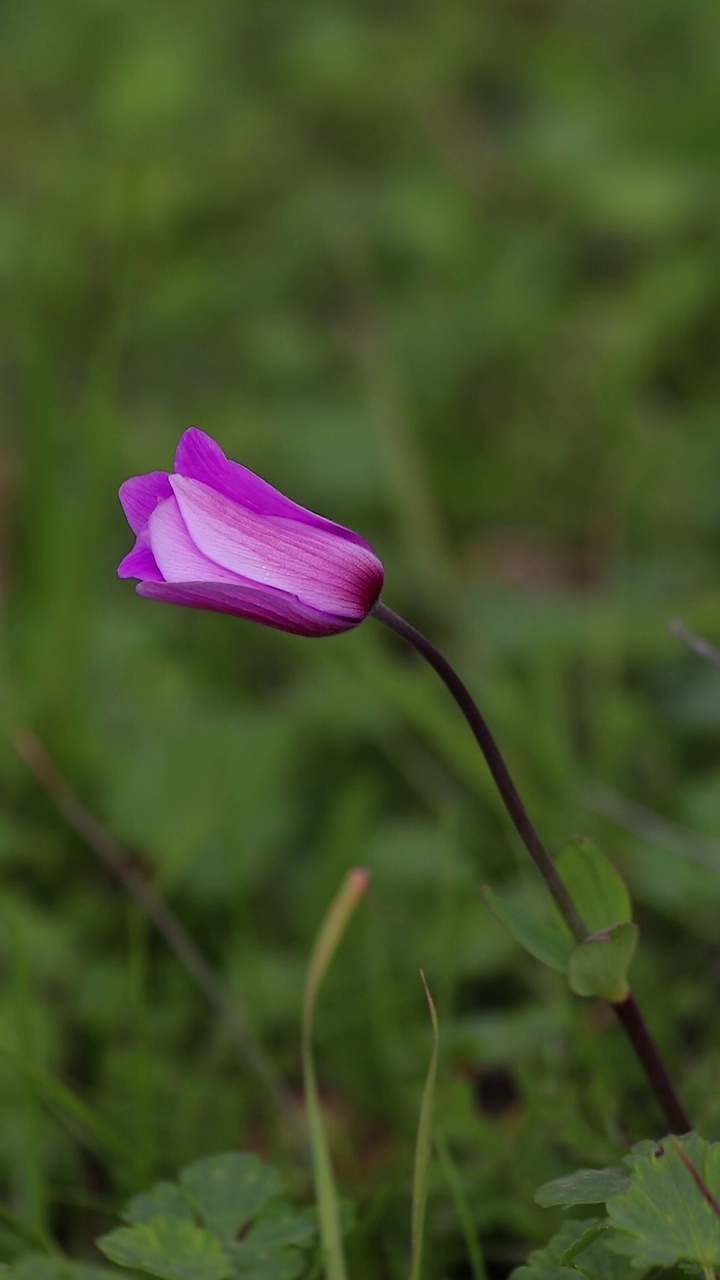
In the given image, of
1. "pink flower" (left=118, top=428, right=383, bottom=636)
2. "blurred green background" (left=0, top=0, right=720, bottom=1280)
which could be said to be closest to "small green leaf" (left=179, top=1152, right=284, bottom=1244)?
"blurred green background" (left=0, top=0, right=720, bottom=1280)

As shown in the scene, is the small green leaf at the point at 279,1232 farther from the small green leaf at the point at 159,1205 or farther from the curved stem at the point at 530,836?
the curved stem at the point at 530,836

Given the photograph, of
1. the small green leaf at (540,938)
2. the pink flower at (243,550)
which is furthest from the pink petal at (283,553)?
the small green leaf at (540,938)

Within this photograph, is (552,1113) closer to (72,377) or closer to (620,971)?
(620,971)

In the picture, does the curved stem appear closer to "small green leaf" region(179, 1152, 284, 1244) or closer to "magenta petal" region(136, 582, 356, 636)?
"magenta petal" region(136, 582, 356, 636)

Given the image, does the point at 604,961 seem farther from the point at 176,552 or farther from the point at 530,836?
the point at 176,552

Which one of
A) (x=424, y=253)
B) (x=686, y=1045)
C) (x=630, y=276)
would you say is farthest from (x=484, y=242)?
(x=686, y=1045)

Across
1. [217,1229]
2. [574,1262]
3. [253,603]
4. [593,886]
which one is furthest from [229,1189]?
[253,603]
